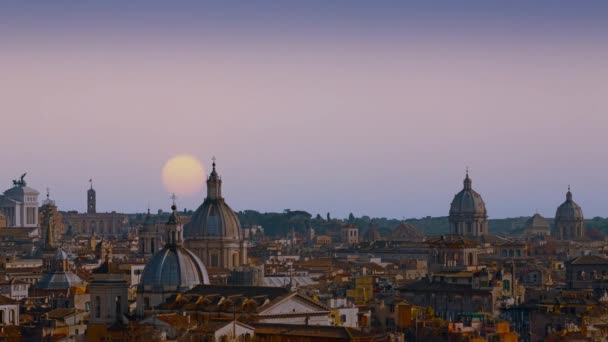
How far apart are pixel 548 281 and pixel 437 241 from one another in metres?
6.91

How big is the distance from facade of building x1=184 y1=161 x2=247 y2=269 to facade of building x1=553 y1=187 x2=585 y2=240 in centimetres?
6756

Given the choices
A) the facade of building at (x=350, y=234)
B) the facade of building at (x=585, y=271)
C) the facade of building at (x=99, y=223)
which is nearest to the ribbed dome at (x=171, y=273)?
the facade of building at (x=585, y=271)

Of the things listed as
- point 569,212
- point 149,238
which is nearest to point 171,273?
point 149,238

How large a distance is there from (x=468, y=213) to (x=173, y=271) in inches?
2259

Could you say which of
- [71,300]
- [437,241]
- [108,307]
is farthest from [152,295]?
[437,241]

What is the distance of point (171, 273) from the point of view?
5644 centimetres

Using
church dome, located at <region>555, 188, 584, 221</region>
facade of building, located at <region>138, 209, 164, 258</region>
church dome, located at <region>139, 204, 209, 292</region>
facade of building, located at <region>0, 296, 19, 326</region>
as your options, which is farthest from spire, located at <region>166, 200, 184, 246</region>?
church dome, located at <region>555, 188, 584, 221</region>

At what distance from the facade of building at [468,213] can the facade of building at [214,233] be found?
38.4 metres

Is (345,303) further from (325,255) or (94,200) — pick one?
(94,200)

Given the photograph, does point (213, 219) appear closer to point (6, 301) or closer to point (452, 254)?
point (452, 254)

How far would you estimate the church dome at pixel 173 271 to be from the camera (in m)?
56.2

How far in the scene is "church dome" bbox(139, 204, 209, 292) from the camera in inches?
2213

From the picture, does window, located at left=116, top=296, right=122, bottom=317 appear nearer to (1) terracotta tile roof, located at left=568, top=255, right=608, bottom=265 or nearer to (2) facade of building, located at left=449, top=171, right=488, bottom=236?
(1) terracotta tile roof, located at left=568, top=255, right=608, bottom=265

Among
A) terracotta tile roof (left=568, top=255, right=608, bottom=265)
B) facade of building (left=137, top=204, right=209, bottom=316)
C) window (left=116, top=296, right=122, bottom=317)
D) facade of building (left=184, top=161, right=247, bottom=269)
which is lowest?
window (left=116, top=296, right=122, bottom=317)
